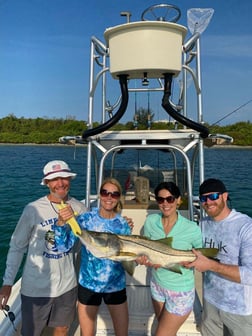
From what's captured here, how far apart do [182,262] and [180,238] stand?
0.23 metres

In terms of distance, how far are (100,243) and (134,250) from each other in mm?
308

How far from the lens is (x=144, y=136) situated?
413 centimetres

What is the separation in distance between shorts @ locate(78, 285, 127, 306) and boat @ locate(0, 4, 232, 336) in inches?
33.3

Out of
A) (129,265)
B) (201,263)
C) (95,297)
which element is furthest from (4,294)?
(201,263)

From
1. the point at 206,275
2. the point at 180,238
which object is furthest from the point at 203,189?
the point at 206,275

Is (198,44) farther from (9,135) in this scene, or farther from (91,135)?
(9,135)

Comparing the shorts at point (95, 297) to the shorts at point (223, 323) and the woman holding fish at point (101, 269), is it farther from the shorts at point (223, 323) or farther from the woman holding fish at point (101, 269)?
the shorts at point (223, 323)

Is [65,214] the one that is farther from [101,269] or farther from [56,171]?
[101,269]

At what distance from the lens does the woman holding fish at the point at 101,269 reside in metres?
2.74

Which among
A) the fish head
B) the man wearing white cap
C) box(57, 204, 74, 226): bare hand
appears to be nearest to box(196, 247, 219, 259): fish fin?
the fish head

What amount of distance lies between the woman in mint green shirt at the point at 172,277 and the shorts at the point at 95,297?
337 mm

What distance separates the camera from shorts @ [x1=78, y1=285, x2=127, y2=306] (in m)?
2.76

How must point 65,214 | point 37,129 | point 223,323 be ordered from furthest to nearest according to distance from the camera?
point 37,129 → point 223,323 → point 65,214

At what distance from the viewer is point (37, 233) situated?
2.74m
